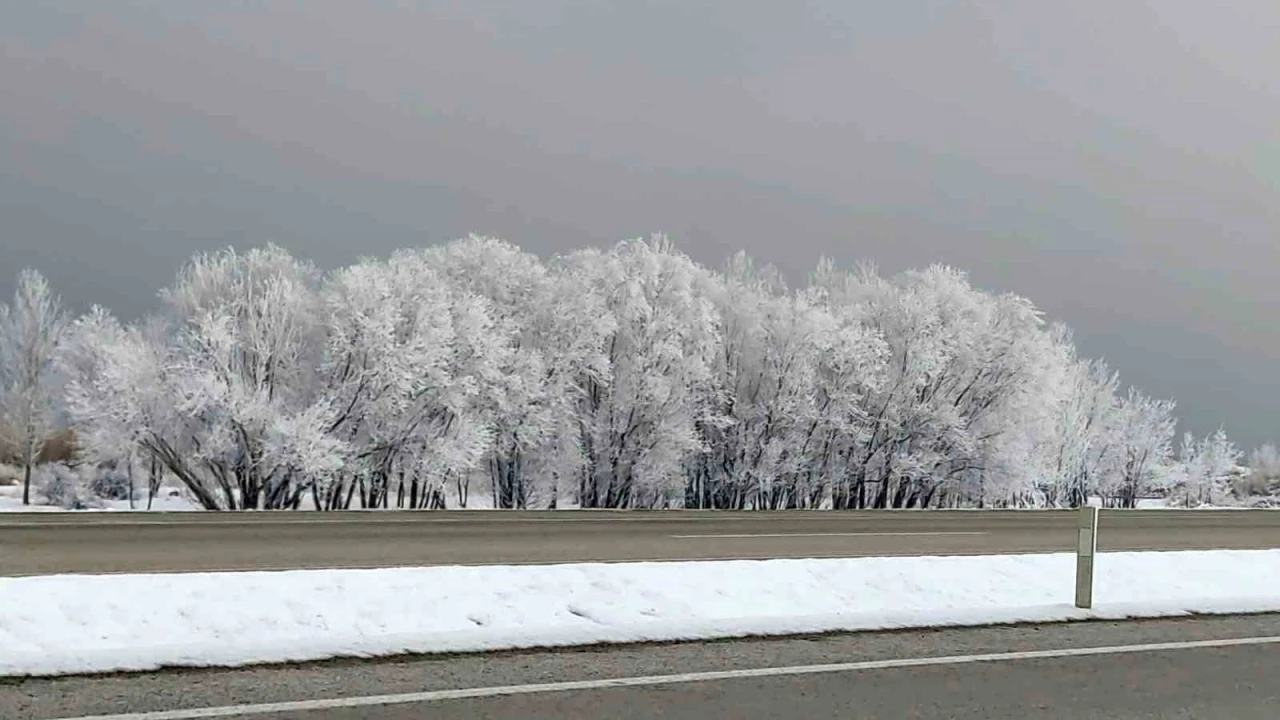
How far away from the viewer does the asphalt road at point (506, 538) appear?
14.2 metres

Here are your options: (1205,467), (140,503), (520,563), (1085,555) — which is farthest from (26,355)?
(1205,467)

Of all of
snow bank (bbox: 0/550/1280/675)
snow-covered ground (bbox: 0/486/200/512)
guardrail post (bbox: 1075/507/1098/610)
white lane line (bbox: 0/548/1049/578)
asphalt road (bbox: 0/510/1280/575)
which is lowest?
snow-covered ground (bbox: 0/486/200/512)

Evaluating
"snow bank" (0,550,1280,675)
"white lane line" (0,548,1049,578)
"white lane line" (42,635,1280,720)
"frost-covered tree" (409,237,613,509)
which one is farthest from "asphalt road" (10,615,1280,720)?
"frost-covered tree" (409,237,613,509)

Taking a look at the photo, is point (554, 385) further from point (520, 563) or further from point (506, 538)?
point (520, 563)

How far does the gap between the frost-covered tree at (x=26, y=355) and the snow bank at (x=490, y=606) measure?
50.6 meters

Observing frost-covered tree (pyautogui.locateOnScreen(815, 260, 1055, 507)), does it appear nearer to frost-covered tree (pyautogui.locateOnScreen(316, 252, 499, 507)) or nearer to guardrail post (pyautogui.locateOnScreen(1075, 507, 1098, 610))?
frost-covered tree (pyautogui.locateOnScreen(316, 252, 499, 507))

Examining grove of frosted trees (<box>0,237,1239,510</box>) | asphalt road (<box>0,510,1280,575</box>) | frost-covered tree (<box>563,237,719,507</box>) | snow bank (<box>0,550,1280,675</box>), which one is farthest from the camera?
frost-covered tree (<box>563,237,719,507</box>)

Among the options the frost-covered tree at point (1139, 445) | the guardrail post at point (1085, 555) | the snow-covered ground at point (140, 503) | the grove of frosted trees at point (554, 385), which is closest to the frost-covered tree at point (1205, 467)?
the frost-covered tree at point (1139, 445)

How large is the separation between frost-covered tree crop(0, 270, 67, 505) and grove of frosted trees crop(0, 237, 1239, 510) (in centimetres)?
10

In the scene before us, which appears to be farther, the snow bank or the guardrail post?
the guardrail post

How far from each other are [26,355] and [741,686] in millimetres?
57801

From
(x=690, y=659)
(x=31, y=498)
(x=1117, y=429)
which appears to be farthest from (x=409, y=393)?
(x=1117, y=429)

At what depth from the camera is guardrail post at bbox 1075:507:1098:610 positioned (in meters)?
11.2

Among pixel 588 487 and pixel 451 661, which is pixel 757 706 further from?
pixel 588 487
